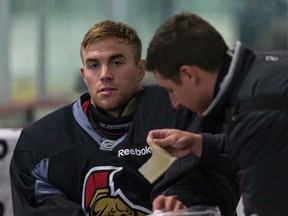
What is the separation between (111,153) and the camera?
10.3 ft

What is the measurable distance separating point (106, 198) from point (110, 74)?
1.35 ft

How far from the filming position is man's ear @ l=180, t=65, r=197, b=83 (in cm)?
243

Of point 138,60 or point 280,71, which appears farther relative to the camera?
point 138,60

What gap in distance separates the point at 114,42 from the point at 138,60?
128mm

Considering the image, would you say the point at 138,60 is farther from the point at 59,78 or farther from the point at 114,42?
the point at 59,78

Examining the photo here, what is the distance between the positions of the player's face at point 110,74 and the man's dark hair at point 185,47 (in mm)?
689

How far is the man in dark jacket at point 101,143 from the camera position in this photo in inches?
123

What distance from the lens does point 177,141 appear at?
2.71 m

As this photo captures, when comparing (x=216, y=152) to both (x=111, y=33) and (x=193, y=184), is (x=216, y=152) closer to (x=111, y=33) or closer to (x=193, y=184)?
(x=193, y=184)

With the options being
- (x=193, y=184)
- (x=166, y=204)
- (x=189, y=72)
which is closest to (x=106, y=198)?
(x=193, y=184)

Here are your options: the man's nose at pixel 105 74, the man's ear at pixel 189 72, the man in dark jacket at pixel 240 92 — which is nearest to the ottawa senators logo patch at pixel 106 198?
the man's nose at pixel 105 74

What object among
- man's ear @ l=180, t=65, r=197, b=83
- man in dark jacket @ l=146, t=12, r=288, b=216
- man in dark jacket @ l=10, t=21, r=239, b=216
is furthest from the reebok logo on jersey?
man's ear @ l=180, t=65, r=197, b=83

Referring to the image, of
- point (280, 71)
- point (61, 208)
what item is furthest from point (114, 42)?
point (280, 71)

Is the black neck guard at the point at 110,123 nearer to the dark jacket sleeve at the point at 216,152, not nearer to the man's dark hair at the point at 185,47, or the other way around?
the dark jacket sleeve at the point at 216,152
